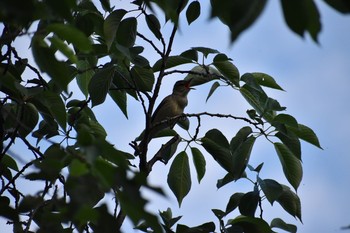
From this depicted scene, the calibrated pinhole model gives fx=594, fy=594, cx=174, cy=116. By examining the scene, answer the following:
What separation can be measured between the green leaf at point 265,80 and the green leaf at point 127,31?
2.41 feet

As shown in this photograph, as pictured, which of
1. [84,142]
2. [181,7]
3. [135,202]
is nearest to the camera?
[135,202]

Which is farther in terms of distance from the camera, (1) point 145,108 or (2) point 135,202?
(1) point 145,108

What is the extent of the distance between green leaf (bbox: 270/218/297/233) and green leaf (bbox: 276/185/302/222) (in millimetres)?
Result: 72

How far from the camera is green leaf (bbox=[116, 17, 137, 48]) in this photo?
3129 millimetres

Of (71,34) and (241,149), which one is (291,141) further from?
(71,34)

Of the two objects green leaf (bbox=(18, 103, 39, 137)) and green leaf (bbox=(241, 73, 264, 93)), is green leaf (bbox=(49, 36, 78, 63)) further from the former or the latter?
green leaf (bbox=(241, 73, 264, 93))

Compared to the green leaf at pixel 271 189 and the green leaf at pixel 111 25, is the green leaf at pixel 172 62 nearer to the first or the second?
the green leaf at pixel 111 25

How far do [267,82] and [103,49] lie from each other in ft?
3.09

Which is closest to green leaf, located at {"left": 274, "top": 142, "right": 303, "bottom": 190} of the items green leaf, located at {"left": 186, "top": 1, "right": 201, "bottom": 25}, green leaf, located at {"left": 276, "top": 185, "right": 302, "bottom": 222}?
green leaf, located at {"left": 276, "top": 185, "right": 302, "bottom": 222}

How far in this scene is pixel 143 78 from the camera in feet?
11.2

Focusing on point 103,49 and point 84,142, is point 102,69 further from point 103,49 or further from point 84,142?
point 84,142

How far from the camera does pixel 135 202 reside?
1.22 m

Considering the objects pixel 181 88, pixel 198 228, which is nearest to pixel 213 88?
pixel 198 228

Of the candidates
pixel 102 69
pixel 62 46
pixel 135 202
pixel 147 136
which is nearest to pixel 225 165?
pixel 147 136
